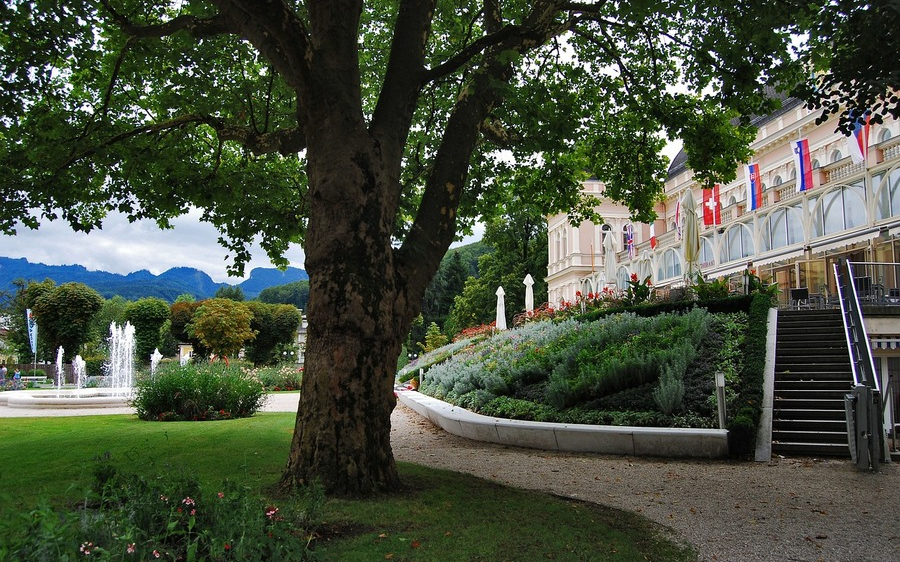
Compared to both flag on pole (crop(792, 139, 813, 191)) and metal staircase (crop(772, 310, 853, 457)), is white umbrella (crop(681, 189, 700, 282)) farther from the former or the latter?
flag on pole (crop(792, 139, 813, 191))

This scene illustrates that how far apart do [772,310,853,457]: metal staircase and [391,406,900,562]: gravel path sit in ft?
2.66

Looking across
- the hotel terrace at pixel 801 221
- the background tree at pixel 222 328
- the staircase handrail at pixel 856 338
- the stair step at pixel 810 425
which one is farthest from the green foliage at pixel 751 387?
the background tree at pixel 222 328

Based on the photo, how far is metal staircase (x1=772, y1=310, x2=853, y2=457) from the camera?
10773mm

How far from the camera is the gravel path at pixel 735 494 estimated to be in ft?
17.8

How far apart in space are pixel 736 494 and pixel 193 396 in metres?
12.0

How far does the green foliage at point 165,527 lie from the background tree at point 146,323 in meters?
57.5

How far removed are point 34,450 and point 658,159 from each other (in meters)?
11.4

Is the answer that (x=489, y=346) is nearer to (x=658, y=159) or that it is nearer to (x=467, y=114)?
(x=658, y=159)

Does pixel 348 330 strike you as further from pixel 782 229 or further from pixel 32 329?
pixel 32 329

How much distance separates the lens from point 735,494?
741 cm

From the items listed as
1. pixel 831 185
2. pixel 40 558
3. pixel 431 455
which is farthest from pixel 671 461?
pixel 831 185

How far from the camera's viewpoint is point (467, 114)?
705cm

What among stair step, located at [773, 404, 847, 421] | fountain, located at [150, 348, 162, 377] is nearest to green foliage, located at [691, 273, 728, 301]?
stair step, located at [773, 404, 847, 421]

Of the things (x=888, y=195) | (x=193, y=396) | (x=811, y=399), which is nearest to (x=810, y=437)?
(x=811, y=399)
